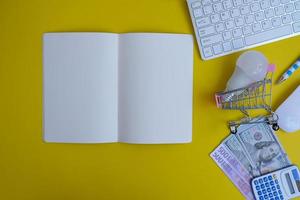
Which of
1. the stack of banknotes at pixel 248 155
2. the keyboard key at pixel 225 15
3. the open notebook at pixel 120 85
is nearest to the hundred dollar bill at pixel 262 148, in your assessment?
the stack of banknotes at pixel 248 155

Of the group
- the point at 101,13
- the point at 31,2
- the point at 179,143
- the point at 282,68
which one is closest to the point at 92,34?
the point at 101,13

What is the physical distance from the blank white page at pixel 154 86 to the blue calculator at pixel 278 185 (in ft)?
0.70

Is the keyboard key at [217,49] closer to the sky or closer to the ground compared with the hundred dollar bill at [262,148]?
closer to the sky

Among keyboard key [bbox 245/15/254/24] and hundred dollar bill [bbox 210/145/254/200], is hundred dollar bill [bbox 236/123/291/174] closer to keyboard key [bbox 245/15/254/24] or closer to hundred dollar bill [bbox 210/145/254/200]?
hundred dollar bill [bbox 210/145/254/200]

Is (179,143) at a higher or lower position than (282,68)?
lower

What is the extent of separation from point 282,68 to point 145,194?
16.8 inches

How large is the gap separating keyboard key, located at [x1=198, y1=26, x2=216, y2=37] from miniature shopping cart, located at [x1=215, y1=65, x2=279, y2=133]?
0.44ft

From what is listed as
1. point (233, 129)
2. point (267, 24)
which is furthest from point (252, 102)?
point (267, 24)

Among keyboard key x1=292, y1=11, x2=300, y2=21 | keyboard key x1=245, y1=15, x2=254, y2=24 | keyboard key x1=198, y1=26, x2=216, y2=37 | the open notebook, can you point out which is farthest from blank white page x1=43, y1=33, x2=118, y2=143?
keyboard key x1=292, y1=11, x2=300, y2=21

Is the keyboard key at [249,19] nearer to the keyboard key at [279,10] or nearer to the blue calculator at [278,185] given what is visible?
the keyboard key at [279,10]

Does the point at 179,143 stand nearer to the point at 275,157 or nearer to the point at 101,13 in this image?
the point at 275,157

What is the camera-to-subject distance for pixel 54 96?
0.75 m

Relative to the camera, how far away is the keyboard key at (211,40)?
0.74 meters

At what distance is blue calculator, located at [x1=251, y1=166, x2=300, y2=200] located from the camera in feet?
2.53
